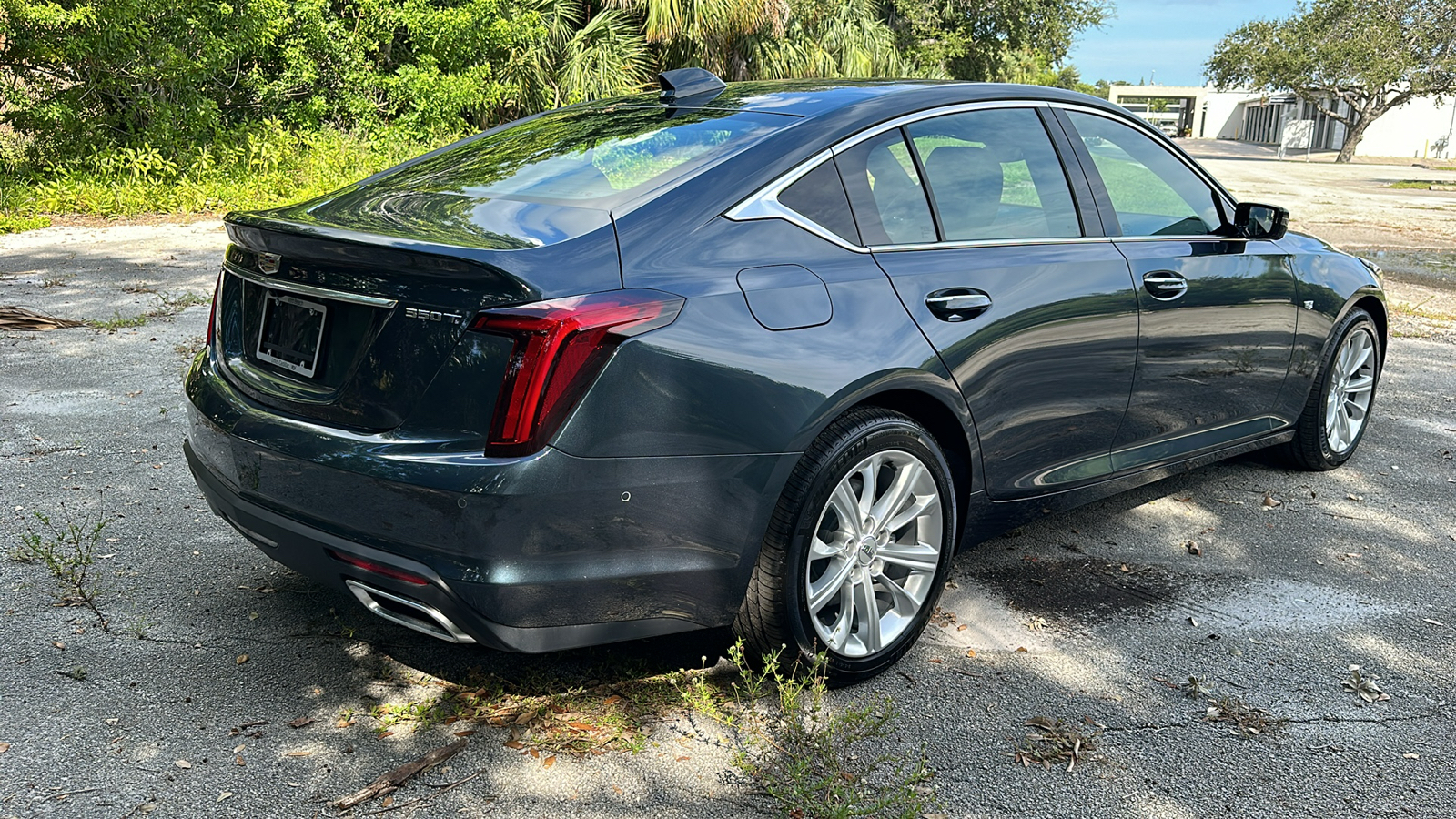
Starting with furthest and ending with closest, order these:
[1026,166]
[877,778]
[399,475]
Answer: [1026,166]
[877,778]
[399,475]

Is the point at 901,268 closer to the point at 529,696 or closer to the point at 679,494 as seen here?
the point at 679,494

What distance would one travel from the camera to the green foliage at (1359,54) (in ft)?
165

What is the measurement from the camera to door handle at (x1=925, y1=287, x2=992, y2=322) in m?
3.32

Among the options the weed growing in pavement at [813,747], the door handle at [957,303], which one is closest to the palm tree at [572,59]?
the door handle at [957,303]

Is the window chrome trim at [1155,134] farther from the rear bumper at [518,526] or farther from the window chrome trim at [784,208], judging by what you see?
the rear bumper at [518,526]

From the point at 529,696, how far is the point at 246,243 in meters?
1.42

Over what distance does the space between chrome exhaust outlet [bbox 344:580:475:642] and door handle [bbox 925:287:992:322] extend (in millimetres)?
1531

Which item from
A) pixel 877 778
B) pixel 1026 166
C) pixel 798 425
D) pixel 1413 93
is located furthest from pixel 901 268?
pixel 1413 93

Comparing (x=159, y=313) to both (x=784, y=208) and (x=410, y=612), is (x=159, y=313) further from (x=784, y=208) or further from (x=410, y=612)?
(x=784, y=208)

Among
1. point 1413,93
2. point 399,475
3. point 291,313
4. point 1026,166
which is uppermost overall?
point 1413,93

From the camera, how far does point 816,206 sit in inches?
126

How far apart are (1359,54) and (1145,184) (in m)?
54.6

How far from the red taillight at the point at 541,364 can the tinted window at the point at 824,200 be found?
785 mm

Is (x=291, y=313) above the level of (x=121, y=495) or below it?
above
